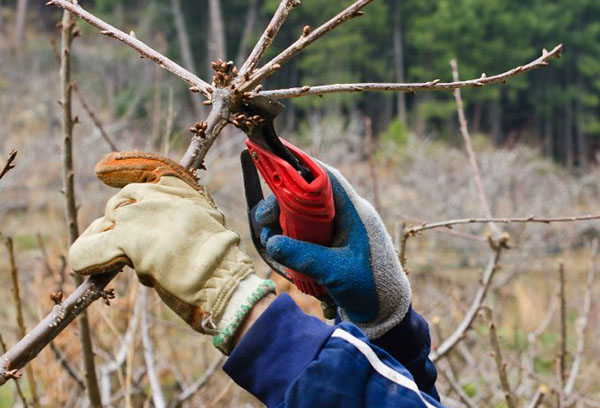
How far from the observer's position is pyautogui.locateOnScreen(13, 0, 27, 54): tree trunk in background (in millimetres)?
27312

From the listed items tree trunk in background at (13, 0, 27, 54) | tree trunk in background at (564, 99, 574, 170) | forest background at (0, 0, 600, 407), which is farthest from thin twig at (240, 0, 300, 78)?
tree trunk in background at (564, 99, 574, 170)

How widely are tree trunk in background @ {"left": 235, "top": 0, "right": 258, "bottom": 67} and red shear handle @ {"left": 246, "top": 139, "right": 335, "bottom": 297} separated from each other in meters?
25.2

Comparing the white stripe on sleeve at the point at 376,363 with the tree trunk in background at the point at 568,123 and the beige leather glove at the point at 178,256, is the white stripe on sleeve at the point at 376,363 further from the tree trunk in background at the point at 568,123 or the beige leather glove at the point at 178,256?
the tree trunk in background at the point at 568,123

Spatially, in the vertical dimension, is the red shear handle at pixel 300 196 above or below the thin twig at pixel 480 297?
above

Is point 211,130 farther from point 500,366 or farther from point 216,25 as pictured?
point 216,25

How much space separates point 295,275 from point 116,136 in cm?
1390

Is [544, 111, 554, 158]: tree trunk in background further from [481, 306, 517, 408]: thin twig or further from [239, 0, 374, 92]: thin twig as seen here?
[239, 0, 374, 92]: thin twig

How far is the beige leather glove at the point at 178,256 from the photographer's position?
46.3 inches

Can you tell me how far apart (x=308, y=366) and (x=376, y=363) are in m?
0.13

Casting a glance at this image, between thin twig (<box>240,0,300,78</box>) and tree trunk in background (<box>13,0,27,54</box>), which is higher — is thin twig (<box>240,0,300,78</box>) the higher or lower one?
the lower one

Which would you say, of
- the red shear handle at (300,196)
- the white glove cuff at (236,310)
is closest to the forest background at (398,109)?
the red shear handle at (300,196)

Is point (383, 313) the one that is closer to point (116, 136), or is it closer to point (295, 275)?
point (295, 275)

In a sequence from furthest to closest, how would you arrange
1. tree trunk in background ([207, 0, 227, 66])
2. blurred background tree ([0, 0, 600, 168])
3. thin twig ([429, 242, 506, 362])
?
blurred background tree ([0, 0, 600, 168]) → tree trunk in background ([207, 0, 227, 66]) → thin twig ([429, 242, 506, 362])

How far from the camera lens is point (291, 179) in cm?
136
